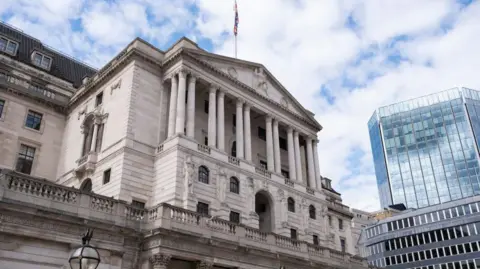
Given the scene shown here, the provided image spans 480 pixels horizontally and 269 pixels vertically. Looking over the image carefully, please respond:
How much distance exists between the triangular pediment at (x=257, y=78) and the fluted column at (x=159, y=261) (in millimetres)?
19548

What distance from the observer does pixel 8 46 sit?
46.3 metres

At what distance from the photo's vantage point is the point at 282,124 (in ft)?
155

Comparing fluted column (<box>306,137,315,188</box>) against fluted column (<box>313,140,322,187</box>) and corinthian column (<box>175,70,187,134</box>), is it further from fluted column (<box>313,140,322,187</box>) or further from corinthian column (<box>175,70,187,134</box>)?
corinthian column (<box>175,70,187,134</box>)

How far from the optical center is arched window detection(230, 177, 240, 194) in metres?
37.1

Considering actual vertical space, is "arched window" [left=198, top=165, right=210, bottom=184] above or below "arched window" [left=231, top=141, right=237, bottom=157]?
below

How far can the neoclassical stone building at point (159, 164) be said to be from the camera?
24109mm

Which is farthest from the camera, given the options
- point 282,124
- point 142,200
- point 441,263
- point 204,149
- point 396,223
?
point 396,223

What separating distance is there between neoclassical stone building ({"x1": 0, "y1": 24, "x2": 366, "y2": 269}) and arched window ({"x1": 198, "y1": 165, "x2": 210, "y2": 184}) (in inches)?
4.6

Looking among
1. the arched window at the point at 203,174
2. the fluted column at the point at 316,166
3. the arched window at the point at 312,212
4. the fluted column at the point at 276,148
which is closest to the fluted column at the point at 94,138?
the arched window at the point at 203,174

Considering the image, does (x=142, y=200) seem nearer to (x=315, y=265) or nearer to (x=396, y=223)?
(x=315, y=265)

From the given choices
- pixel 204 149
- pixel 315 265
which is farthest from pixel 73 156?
pixel 315 265

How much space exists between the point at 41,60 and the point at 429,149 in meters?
103

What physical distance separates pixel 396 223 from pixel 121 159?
207ft

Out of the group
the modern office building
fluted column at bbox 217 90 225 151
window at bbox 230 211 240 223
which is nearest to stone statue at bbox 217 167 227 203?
window at bbox 230 211 240 223
